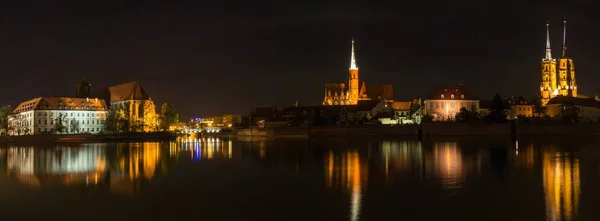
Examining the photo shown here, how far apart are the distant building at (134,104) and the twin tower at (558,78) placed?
7877 cm

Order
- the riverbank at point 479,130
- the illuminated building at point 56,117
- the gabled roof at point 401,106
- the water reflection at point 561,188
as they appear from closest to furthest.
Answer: the water reflection at point 561,188
the riverbank at point 479,130
the illuminated building at point 56,117
the gabled roof at point 401,106

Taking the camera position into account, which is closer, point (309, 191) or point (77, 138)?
point (309, 191)

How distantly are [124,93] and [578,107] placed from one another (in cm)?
8172

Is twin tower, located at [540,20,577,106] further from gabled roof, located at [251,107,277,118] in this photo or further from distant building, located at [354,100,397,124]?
gabled roof, located at [251,107,277,118]

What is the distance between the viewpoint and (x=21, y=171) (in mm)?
30375

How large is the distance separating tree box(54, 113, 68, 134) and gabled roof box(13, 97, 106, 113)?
5.57 feet

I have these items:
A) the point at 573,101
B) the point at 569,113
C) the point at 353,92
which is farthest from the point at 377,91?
the point at 569,113

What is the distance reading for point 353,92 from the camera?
13088cm

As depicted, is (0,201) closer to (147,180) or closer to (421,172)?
(147,180)

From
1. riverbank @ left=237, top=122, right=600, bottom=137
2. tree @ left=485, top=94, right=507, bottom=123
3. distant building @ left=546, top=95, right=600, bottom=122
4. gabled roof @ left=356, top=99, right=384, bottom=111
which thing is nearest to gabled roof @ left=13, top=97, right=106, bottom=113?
gabled roof @ left=356, top=99, right=384, bottom=111

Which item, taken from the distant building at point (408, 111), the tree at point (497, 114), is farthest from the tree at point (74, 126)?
the tree at point (497, 114)

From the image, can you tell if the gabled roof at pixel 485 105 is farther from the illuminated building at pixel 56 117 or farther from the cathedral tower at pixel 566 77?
the illuminated building at pixel 56 117

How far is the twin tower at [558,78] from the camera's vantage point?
123375mm

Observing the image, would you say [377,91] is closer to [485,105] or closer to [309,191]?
[485,105]
